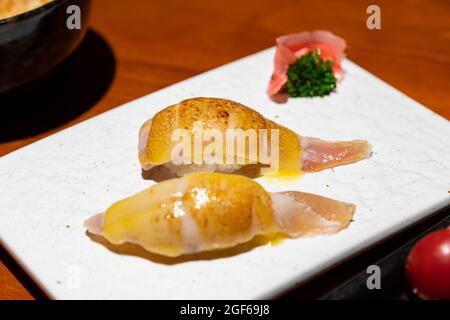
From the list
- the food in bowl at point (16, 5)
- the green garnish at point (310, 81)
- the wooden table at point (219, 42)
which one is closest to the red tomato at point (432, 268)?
the green garnish at point (310, 81)

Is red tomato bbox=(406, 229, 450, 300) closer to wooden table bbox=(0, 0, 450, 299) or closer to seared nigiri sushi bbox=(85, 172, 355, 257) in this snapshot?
seared nigiri sushi bbox=(85, 172, 355, 257)

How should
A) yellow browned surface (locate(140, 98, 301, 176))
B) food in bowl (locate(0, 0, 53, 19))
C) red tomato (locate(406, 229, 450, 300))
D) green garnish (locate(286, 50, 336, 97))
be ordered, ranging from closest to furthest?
1. red tomato (locate(406, 229, 450, 300))
2. yellow browned surface (locate(140, 98, 301, 176))
3. green garnish (locate(286, 50, 336, 97))
4. food in bowl (locate(0, 0, 53, 19))

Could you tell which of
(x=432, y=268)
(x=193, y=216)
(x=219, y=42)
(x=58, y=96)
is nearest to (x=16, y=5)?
(x=58, y=96)

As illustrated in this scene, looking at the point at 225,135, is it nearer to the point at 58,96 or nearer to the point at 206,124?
the point at 206,124

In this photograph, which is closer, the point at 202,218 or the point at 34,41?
the point at 202,218

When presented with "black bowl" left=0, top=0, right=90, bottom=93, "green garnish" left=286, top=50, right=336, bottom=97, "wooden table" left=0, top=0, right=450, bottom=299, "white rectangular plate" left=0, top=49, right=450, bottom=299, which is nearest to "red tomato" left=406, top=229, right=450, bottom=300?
"white rectangular plate" left=0, top=49, right=450, bottom=299

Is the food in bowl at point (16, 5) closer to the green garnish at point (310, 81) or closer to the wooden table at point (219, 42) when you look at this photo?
the wooden table at point (219, 42)
